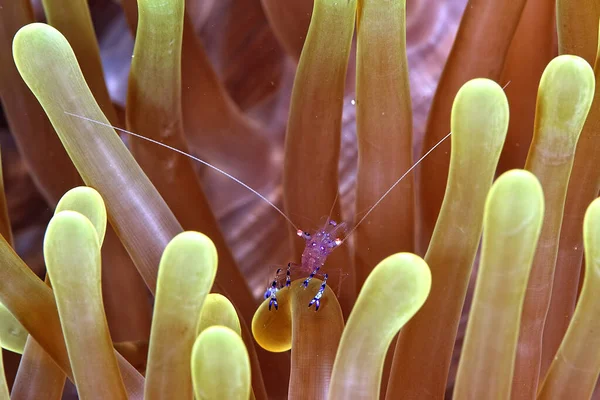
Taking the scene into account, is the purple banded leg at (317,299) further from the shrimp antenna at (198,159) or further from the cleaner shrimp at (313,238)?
the shrimp antenna at (198,159)

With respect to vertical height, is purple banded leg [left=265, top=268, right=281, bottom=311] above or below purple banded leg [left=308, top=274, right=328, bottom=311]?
above

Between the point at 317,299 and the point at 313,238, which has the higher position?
the point at 313,238

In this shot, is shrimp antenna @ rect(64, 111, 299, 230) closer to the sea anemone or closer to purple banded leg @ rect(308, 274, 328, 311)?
the sea anemone

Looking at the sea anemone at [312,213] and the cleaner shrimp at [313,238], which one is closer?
the sea anemone at [312,213]

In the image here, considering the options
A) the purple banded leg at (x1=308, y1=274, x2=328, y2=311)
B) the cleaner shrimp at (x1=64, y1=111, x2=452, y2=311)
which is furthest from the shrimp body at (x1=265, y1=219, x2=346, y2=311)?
the purple banded leg at (x1=308, y1=274, x2=328, y2=311)

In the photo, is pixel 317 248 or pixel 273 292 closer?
pixel 273 292

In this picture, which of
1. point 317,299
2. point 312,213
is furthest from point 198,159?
point 317,299

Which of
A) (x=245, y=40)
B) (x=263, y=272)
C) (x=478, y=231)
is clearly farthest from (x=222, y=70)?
(x=478, y=231)

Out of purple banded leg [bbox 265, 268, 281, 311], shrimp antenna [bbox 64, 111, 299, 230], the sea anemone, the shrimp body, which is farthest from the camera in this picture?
the shrimp body

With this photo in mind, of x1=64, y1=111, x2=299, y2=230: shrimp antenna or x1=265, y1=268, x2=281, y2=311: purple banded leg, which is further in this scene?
x1=265, y1=268, x2=281, y2=311: purple banded leg

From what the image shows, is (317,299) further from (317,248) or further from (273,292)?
(317,248)

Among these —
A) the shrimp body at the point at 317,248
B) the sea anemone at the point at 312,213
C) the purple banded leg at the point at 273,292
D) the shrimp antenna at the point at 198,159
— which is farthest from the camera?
the shrimp body at the point at 317,248

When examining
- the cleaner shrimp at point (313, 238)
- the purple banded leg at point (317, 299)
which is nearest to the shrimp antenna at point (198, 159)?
the cleaner shrimp at point (313, 238)
